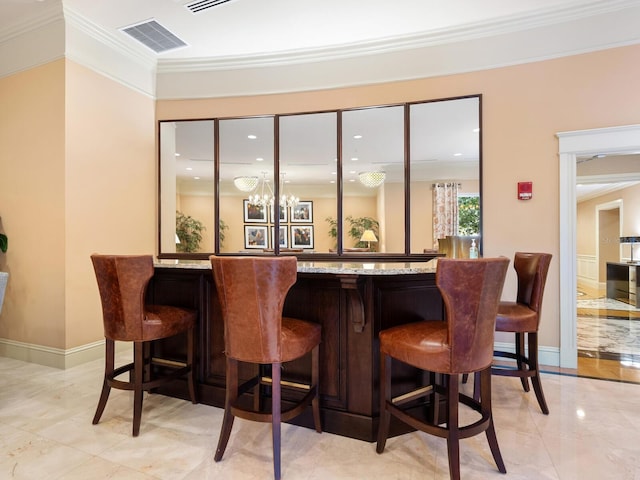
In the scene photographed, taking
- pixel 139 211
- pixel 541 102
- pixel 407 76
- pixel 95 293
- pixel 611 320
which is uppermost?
pixel 407 76

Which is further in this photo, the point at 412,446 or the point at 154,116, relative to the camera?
the point at 154,116

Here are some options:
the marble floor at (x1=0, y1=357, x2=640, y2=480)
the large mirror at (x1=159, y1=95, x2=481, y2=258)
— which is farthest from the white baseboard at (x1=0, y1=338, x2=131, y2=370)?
the large mirror at (x1=159, y1=95, x2=481, y2=258)

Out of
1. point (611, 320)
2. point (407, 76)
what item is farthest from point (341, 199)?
point (611, 320)

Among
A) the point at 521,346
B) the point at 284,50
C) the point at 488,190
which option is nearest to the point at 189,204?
the point at 284,50

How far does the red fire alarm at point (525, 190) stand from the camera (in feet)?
10.6

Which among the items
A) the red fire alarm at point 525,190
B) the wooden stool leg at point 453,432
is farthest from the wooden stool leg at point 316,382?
the red fire alarm at point 525,190

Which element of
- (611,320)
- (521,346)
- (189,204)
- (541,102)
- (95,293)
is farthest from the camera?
(611,320)

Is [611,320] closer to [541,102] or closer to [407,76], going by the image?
[541,102]

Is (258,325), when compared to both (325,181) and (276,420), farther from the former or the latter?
(325,181)

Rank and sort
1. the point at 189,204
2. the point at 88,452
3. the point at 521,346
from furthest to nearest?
the point at 189,204 < the point at 521,346 < the point at 88,452

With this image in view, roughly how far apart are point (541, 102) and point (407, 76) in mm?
1282

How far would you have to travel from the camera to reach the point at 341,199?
384 centimetres

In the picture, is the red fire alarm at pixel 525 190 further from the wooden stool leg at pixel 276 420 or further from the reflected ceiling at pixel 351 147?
the wooden stool leg at pixel 276 420

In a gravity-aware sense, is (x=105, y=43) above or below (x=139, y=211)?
above
